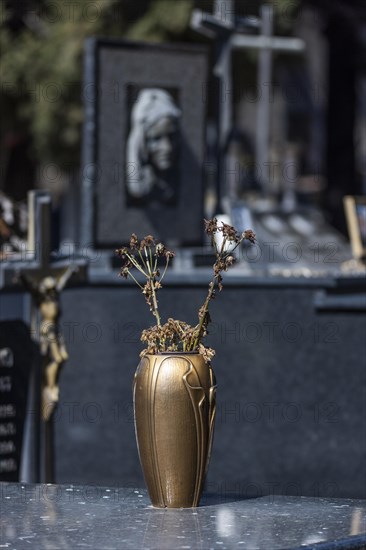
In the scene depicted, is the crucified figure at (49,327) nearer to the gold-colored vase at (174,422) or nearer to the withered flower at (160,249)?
the withered flower at (160,249)

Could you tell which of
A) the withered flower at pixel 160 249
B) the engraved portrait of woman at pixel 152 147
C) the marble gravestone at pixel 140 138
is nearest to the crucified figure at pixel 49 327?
the marble gravestone at pixel 140 138

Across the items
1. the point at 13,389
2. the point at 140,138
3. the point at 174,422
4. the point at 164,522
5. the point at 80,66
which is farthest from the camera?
the point at 80,66

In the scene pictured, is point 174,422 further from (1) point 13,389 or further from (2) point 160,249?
(1) point 13,389

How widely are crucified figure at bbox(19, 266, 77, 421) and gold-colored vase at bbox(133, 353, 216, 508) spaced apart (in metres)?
3.15

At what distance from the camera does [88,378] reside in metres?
10.0

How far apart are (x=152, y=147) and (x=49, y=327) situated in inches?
101

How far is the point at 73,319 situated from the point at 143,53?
6.52ft

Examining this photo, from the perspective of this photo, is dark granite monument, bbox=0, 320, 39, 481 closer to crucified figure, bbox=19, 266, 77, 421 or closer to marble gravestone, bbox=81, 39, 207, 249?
crucified figure, bbox=19, 266, 77, 421

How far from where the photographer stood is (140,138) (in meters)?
11.0

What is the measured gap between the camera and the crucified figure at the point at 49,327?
8836 mm

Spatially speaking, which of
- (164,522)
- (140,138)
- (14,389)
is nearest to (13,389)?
(14,389)

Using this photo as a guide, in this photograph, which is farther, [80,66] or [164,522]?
[80,66]

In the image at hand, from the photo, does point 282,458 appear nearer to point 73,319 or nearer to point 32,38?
point 73,319

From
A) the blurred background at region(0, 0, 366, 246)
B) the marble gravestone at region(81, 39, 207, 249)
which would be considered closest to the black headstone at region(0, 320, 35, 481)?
the marble gravestone at region(81, 39, 207, 249)
